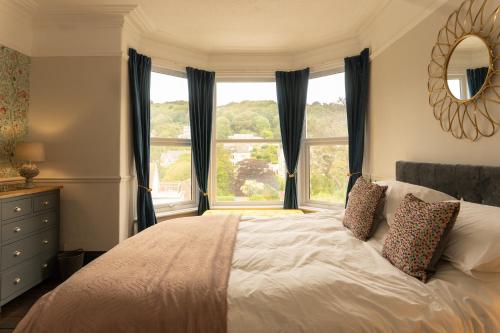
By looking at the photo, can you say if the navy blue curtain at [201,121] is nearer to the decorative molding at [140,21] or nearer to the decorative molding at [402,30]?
the decorative molding at [140,21]

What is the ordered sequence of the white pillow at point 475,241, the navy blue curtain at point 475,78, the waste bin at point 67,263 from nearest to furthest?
the white pillow at point 475,241, the navy blue curtain at point 475,78, the waste bin at point 67,263

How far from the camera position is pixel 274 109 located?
3830 millimetres

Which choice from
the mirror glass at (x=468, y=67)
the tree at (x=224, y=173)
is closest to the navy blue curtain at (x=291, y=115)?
the tree at (x=224, y=173)

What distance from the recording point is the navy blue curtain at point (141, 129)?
3.13 m

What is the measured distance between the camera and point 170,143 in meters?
3.59

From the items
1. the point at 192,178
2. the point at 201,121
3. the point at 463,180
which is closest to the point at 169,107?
the point at 201,121


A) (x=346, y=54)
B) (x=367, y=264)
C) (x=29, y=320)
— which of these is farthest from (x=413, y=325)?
(x=346, y=54)

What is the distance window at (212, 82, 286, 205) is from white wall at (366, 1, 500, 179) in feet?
4.24

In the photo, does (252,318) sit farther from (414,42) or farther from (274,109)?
(274,109)

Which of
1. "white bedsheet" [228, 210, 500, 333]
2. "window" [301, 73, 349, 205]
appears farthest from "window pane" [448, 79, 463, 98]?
"window" [301, 73, 349, 205]

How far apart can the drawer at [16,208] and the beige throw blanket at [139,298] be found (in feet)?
4.81

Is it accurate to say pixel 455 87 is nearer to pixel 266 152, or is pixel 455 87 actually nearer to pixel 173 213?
pixel 266 152

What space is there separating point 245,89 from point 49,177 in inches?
103

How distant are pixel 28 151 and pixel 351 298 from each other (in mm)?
3031
